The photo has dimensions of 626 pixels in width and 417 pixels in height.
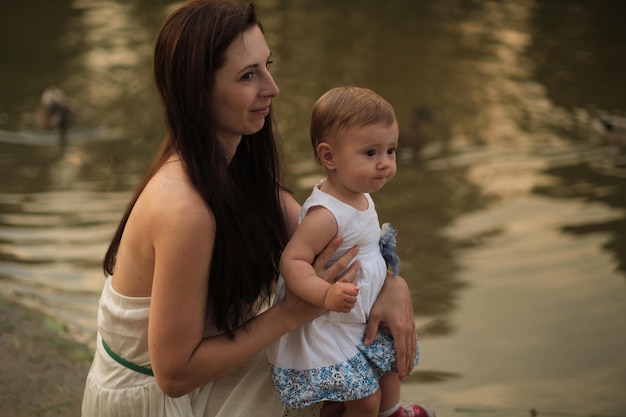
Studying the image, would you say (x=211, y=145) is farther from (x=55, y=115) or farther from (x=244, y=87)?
(x=55, y=115)

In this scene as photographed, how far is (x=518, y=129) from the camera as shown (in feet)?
21.5

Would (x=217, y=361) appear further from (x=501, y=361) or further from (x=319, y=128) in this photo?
(x=501, y=361)

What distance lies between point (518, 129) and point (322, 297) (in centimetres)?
467

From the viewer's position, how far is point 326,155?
7.62ft

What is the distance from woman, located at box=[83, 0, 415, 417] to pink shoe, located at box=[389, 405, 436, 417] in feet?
0.55

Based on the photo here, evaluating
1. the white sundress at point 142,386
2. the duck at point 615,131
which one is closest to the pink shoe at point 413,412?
the white sundress at point 142,386

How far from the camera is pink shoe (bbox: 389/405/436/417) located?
245cm

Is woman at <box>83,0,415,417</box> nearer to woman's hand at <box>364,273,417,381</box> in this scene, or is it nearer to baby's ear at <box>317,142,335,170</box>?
woman's hand at <box>364,273,417,381</box>

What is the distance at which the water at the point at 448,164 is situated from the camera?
155 inches

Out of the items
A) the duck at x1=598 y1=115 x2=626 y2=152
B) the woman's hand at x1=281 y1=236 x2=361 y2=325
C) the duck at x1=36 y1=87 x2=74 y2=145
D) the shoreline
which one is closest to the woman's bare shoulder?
the woman's hand at x1=281 y1=236 x2=361 y2=325

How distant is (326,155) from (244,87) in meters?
0.26

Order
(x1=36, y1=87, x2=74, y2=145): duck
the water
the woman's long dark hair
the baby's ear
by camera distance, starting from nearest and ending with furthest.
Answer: the woman's long dark hair
the baby's ear
the water
(x1=36, y1=87, x2=74, y2=145): duck

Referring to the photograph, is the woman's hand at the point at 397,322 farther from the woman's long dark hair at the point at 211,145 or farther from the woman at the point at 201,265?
the woman's long dark hair at the point at 211,145

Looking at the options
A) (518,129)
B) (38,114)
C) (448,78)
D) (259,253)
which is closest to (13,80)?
(38,114)
